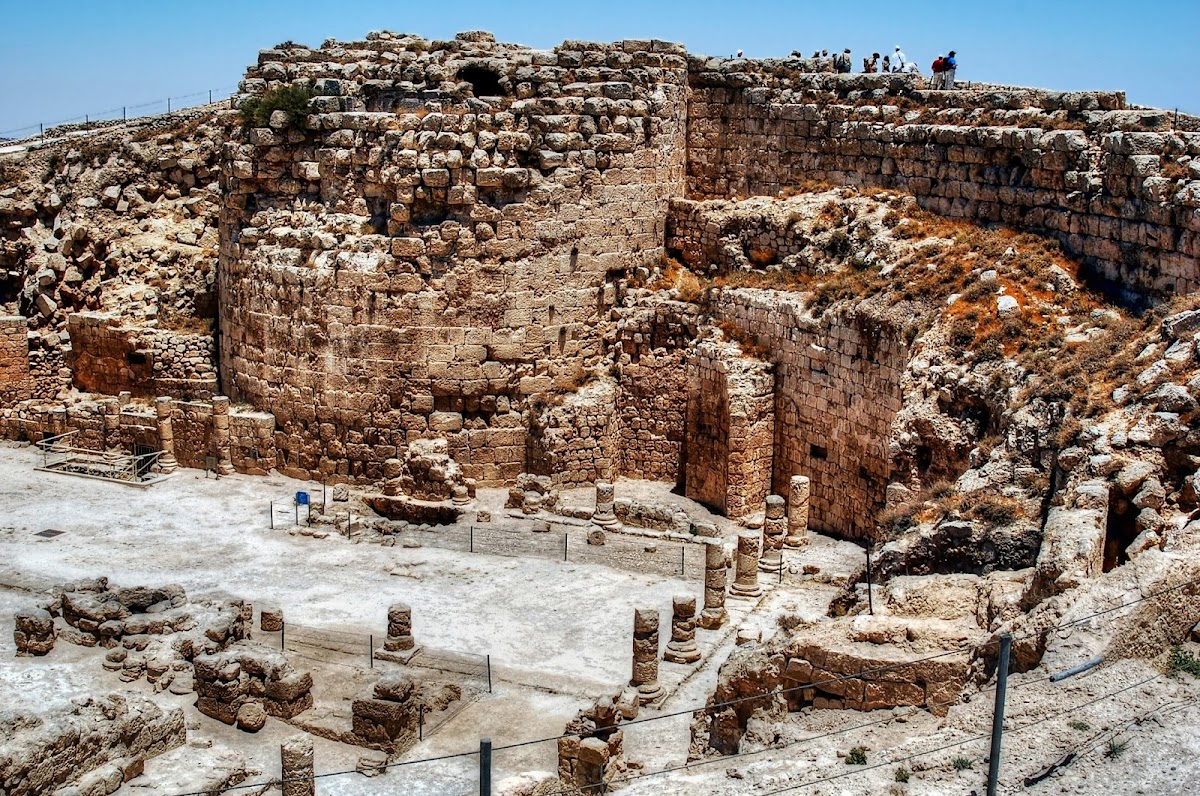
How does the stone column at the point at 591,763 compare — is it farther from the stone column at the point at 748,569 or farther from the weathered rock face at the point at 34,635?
the weathered rock face at the point at 34,635

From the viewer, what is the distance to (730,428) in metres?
26.4

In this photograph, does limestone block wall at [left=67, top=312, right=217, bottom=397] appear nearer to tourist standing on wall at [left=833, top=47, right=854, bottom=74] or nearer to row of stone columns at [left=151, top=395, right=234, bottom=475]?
row of stone columns at [left=151, top=395, right=234, bottom=475]

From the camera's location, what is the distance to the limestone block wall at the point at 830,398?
24219mm

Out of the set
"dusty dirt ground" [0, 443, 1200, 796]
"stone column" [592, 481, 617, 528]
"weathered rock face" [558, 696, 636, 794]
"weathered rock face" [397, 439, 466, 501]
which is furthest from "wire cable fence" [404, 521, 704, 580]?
"weathered rock face" [558, 696, 636, 794]

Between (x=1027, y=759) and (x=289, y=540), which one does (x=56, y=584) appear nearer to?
(x=289, y=540)

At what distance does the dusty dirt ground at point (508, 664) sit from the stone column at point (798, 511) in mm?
426

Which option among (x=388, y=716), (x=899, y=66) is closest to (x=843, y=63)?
(x=899, y=66)

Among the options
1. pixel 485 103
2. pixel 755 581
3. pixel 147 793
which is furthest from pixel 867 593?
pixel 485 103

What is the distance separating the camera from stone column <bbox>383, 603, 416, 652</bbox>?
20188 mm

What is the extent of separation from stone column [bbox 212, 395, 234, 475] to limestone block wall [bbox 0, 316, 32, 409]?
5.65m

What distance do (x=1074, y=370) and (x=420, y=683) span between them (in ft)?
29.6

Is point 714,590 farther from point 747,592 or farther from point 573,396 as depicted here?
point 573,396

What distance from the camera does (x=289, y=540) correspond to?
24938 millimetres

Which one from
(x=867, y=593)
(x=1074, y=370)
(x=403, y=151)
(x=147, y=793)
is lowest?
(x=147, y=793)
